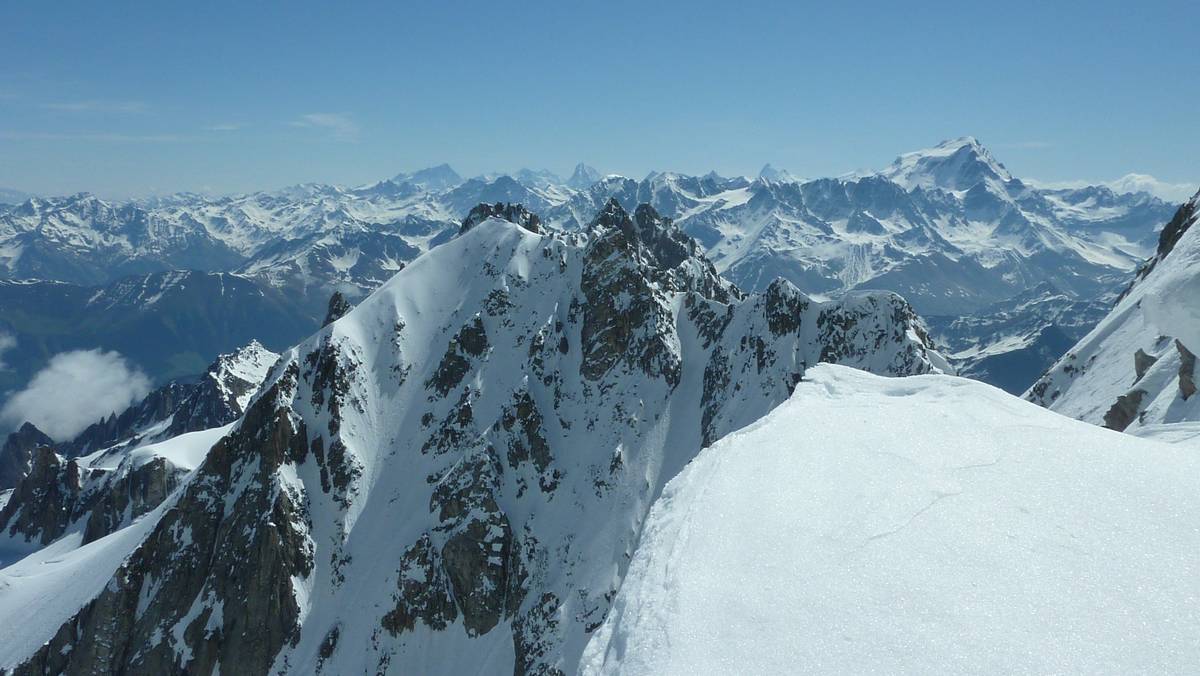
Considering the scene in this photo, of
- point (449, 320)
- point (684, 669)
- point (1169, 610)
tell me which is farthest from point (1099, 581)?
point (449, 320)

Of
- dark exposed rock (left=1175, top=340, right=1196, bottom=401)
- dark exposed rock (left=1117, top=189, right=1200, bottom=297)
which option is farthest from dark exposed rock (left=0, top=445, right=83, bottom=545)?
dark exposed rock (left=1117, top=189, right=1200, bottom=297)

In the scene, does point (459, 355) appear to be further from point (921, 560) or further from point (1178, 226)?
point (921, 560)

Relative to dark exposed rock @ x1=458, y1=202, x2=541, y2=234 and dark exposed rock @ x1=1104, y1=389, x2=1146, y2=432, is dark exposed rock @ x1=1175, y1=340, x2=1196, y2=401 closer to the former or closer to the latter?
dark exposed rock @ x1=1104, y1=389, x2=1146, y2=432

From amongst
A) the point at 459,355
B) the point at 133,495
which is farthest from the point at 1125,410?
the point at 133,495

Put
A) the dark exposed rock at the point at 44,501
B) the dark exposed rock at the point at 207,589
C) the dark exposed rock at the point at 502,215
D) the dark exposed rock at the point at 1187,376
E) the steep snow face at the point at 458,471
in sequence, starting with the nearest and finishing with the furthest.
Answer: the dark exposed rock at the point at 1187,376, the dark exposed rock at the point at 207,589, the steep snow face at the point at 458,471, the dark exposed rock at the point at 44,501, the dark exposed rock at the point at 502,215

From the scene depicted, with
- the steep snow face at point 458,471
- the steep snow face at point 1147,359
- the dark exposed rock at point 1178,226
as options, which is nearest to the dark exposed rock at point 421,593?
the steep snow face at point 458,471

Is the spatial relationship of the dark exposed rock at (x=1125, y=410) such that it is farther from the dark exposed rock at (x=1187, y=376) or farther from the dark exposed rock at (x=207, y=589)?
the dark exposed rock at (x=207, y=589)
